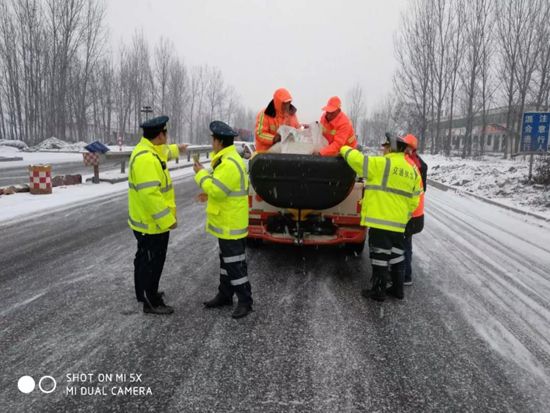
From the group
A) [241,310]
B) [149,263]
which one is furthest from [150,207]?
[241,310]

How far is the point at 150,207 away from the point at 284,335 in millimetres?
1659

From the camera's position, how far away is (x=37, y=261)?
5.57 m

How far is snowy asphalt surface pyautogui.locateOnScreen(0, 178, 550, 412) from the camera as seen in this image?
2762 mm

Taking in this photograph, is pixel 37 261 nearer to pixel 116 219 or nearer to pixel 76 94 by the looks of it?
pixel 116 219

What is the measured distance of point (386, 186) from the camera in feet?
14.5

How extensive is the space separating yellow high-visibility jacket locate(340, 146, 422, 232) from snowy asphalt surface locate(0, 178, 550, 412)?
0.94 m

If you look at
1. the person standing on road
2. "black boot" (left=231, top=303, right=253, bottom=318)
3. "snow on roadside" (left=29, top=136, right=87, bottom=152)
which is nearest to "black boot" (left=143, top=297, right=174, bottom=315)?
"black boot" (left=231, top=303, right=253, bottom=318)

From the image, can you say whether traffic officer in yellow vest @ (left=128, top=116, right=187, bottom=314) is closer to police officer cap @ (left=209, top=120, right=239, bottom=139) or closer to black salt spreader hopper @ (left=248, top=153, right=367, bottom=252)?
police officer cap @ (left=209, top=120, right=239, bottom=139)

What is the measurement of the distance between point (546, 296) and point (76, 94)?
50.7 metres

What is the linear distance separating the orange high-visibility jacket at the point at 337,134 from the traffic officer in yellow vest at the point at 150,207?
2260 millimetres

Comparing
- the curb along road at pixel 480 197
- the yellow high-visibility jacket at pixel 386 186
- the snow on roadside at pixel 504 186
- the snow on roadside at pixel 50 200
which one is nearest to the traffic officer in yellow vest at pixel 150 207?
the yellow high-visibility jacket at pixel 386 186

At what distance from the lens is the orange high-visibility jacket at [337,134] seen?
5469mm

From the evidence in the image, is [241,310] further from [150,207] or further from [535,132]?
[535,132]

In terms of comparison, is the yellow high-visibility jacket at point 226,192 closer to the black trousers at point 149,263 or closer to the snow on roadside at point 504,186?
the black trousers at point 149,263
